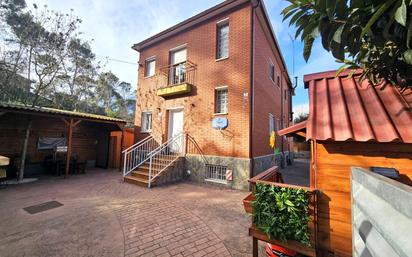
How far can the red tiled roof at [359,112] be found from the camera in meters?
2.58

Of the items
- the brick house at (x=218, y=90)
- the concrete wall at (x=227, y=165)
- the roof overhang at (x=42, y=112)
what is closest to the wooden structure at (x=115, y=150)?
the roof overhang at (x=42, y=112)

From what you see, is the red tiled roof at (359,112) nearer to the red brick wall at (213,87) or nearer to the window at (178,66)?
the red brick wall at (213,87)

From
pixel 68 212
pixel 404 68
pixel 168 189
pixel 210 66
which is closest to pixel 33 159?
pixel 68 212

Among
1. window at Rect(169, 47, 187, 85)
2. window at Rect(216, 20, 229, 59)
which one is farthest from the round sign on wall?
window at Rect(169, 47, 187, 85)

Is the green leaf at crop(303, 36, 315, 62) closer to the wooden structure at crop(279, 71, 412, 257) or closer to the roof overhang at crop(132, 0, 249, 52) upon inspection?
the wooden structure at crop(279, 71, 412, 257)

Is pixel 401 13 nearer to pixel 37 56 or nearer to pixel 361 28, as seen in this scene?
pixel 361 28

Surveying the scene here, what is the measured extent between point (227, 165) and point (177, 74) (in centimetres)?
623

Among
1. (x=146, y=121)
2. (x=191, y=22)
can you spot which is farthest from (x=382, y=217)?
(x=146, y=121)

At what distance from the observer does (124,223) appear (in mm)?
4402

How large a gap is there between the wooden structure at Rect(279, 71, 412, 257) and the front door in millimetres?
7335

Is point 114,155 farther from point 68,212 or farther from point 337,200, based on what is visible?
Answer: point 337,200

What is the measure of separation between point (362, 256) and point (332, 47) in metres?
1.98

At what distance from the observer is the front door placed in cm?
994

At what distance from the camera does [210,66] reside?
30.2 ft
